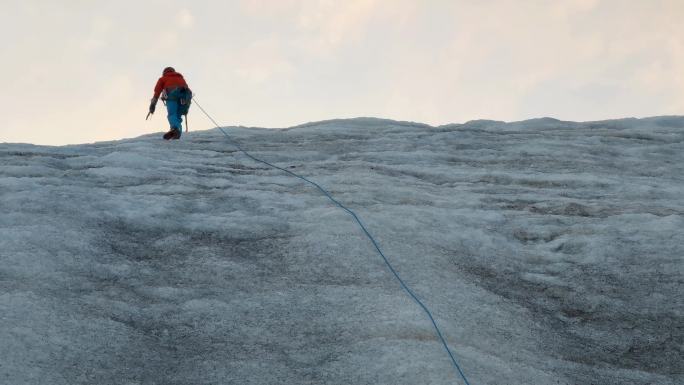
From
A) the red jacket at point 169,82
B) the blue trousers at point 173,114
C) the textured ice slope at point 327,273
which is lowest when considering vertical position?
the textured ice slope at point 327,273

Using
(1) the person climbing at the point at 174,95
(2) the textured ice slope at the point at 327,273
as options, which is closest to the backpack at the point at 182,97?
(1) the person climbing at the point at 174,95

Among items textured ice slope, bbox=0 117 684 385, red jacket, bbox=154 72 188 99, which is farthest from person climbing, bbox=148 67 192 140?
textured ice slope, bbox=0 117 684 385

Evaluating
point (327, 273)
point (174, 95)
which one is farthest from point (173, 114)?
point (327, 273)

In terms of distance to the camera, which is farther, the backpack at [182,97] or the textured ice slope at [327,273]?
the backpack at [182,97]

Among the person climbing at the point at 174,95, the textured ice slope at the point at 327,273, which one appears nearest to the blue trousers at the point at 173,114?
the person climbing at the point at 174,95

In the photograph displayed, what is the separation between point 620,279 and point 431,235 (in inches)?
79.1

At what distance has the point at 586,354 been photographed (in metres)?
6.27

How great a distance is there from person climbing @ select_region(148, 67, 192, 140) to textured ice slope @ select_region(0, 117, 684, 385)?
3.69 meters

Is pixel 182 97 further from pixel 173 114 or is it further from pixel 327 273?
pixel 327 273

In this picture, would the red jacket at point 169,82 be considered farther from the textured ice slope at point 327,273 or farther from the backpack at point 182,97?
the textured ice slope at point 327,273

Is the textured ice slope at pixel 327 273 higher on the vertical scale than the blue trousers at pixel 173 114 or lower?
lower

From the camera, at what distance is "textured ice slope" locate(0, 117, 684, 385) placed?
18.6ft

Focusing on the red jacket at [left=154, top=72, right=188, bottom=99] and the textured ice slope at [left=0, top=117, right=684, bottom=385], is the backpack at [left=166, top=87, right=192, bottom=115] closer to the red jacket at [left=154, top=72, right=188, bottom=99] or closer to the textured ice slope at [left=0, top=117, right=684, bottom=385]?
the red jacket at [left=154, top=72, right=188, bottom=99]

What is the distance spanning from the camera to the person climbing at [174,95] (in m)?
15.8
